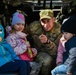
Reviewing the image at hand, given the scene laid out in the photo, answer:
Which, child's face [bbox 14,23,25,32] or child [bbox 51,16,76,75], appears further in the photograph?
child's face [bbox 14,23,25,32]

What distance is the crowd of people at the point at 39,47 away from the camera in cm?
419

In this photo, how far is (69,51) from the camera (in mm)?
4043

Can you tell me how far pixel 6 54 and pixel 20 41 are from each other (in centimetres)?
40

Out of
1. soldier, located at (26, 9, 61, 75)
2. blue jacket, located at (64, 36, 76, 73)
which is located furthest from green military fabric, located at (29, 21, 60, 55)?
blue jacket, located at (64, 36, 76, 73)

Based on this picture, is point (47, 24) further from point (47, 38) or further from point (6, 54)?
point (6, 54)

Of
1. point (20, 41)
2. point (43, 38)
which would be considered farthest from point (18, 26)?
point (43, 38)

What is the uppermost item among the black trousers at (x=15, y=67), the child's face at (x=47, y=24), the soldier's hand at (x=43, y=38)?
the child's face at (x=47, y=24)

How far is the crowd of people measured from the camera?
165 inches

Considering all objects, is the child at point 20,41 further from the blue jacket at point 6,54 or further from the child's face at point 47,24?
the child's face at point 47,24

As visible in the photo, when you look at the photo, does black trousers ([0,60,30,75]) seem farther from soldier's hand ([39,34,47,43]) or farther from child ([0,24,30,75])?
soldier's hand ([39,34,47,43])

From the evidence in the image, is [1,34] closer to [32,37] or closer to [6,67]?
[6,67]

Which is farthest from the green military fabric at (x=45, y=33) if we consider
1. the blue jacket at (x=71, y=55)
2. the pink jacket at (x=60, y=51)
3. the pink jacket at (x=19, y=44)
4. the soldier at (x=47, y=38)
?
the blue jacket at (x=71, y=55)

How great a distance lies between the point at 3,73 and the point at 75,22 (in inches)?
47.0

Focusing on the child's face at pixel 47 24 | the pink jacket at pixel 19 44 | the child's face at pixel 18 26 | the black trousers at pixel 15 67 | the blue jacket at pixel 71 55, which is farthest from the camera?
the child's face at pixel 47 24
